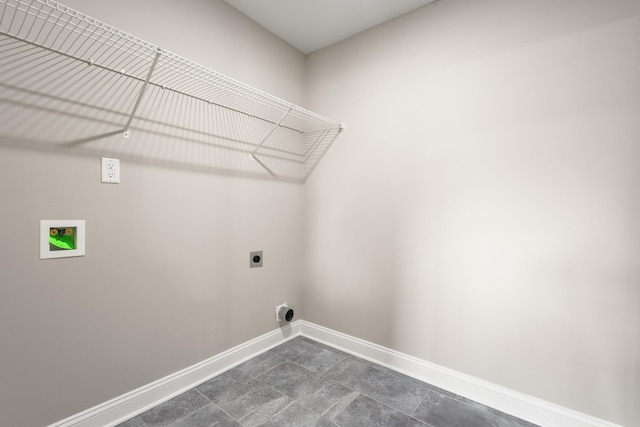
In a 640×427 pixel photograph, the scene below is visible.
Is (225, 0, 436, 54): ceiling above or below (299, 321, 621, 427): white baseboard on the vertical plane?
above

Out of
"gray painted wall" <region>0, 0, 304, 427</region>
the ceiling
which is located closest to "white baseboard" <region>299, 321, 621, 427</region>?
"gray painted wall" <region>0, 0, 304, 427</region>

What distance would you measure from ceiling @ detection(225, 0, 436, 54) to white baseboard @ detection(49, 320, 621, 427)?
2.29m

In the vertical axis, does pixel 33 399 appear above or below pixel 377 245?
below

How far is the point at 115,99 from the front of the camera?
139cm

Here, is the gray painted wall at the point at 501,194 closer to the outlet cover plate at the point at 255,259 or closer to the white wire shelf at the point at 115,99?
the outlet cover plate at the point at 255,259

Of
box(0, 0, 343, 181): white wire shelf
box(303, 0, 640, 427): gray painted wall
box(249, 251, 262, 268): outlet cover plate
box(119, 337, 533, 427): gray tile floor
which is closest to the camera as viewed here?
box(0, 0, 343, 181): white wire shelf

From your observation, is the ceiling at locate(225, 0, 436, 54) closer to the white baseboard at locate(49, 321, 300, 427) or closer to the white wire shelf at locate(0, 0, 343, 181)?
the white wire shelf at locate(0, 0, 343, 181)

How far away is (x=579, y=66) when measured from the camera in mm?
1391

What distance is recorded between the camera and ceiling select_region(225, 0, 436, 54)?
1.84 meters

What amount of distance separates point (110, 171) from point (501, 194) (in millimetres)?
2029

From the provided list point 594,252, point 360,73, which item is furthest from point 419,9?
point 594,252

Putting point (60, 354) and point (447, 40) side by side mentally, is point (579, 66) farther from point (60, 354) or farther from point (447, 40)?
point (60, 354)

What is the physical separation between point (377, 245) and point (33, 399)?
1905mm

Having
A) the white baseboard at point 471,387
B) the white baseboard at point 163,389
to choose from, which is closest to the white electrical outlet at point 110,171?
the white baseboard at point 163,389
